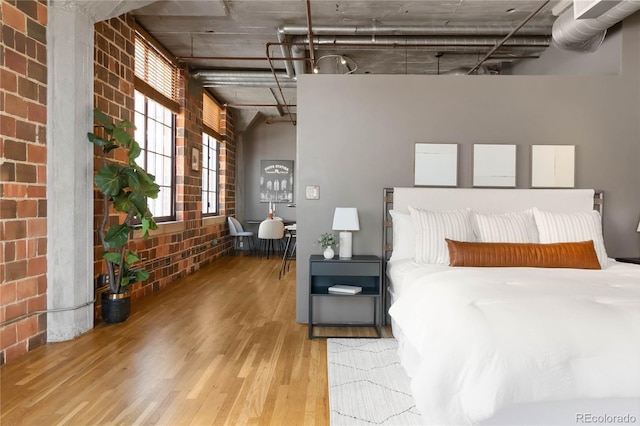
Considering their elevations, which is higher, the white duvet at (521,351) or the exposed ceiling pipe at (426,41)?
the exposed ceiling pipe at (426,41)

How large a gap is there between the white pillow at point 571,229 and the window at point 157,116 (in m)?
4.48

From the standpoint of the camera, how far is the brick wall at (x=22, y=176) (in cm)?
288

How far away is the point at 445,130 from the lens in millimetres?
4086

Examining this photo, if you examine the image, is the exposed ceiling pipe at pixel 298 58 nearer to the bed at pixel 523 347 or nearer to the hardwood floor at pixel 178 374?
the hardwood floor at pixel 178 374

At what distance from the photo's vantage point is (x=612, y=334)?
186 centimetres

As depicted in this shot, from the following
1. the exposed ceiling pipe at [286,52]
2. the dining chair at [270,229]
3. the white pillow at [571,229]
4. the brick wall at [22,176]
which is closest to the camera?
the brick wall at [22,176]

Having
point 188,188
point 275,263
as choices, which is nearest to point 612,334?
point 188,188

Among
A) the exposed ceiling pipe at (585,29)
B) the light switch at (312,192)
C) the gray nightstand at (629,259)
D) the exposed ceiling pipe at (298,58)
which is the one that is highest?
the exposed ceiling pipe at (298,58)

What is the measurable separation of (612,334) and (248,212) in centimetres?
865

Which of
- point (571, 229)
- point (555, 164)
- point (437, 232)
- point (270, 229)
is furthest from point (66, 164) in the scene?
point (270, 229)

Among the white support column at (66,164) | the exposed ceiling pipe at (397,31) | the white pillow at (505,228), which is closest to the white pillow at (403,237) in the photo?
the white pillow at (505,228)

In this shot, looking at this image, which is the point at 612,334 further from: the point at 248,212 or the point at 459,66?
the point at 248,212

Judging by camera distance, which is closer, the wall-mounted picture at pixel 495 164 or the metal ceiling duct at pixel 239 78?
the wall-mounted picture at pixel 495 164

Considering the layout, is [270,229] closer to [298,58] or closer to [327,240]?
[298,58]
